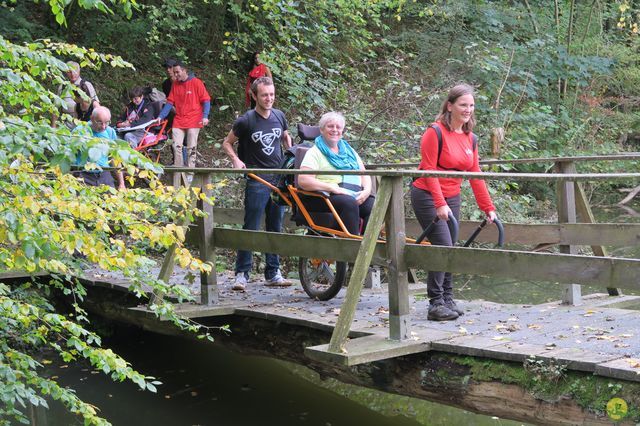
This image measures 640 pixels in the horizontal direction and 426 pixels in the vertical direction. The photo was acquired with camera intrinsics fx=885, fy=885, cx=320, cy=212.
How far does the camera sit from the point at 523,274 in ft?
17.0

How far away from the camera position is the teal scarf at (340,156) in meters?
7.18

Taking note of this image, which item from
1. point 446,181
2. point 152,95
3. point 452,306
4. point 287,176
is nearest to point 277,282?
point 287,176

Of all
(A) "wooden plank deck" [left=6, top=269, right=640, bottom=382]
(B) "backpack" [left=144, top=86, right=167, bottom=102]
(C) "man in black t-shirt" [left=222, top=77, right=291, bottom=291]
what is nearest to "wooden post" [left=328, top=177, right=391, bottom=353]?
(A) "wooden plank deck" [left=6, top=269, right=640, bottom=382]

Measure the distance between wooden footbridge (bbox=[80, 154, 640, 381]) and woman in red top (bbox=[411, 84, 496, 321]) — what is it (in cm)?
25

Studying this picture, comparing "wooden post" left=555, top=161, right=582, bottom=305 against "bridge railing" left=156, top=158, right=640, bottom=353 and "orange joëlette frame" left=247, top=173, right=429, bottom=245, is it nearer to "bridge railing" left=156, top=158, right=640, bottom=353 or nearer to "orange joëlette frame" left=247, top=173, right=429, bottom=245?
"bridge railing" left=156, top=158, right=640, bottom=353

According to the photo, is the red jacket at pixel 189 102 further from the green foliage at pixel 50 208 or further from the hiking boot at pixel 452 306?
the hiking boot at pixel 452 306

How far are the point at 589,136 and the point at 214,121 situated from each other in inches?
327

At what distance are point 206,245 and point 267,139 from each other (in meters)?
1.33

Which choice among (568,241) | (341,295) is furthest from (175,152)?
(568,241)

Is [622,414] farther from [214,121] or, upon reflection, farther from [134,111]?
[214,121]

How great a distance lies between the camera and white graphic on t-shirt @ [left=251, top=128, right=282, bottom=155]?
8.18 meters

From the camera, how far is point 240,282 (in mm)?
8344

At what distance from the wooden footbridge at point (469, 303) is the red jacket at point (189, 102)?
19.8ft

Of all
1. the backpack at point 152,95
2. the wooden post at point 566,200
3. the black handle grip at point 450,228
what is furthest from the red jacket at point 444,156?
the backpack at point 152,95
